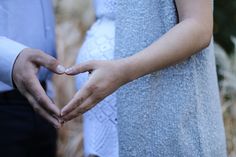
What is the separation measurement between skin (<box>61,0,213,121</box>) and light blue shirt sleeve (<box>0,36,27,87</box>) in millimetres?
155

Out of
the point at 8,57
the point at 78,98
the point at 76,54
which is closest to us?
the point at 78,98

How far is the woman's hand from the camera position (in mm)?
1114

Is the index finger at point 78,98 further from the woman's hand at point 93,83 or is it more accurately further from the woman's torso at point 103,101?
the woman's torso at point 103,101

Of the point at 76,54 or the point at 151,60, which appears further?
the point at 76,54

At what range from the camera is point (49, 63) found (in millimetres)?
1170

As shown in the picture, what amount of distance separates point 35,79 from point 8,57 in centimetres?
12

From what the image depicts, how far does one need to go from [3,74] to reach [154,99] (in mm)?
311

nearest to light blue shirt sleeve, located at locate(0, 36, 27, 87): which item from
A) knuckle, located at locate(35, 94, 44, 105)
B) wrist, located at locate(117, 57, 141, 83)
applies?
knuckle, located at locate(35, 94, 44, 105)

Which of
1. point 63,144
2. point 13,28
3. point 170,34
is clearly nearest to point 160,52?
point 170,34

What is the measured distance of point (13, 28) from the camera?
1.56 metres

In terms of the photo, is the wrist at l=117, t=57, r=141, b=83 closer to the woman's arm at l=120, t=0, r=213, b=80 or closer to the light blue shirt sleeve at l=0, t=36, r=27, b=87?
the woman's arm at l=120, t=0, r=213, b=80

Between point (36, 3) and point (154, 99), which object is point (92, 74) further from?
point (36, 3)

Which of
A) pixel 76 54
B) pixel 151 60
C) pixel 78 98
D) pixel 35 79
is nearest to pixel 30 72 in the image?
pixel 35 79

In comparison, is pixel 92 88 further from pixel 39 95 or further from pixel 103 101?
pixel 103 101
